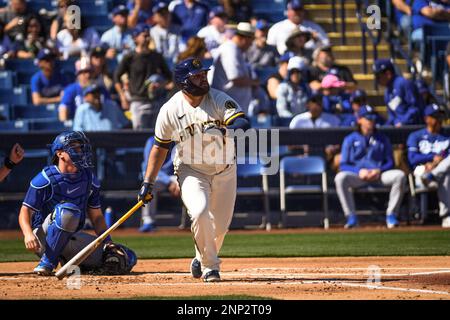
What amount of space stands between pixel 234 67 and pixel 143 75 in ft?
5.54

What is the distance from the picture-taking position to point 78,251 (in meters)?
9.12

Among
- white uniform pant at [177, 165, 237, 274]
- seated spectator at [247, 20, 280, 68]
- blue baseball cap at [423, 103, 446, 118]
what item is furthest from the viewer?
seated spectator at [247, 20, 280, 68]

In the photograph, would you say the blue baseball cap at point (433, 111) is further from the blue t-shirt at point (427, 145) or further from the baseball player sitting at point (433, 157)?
the blue t-shirt at point (427, 145)

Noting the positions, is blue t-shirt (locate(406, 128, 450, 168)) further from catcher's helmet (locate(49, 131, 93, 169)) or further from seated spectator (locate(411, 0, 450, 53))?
catcher's helmet (locate(49, 131, 93, 169))

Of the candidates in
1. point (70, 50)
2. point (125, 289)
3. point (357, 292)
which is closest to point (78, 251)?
point (125, 289)

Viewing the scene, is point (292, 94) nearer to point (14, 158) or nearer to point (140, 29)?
point (140, 29)

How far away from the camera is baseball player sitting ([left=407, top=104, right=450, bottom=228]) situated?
1465 centimetres

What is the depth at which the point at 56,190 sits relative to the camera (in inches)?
354

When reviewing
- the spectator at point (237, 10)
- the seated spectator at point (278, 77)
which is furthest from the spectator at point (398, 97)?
the spectator at point (237, 10)

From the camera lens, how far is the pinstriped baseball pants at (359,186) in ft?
48.0

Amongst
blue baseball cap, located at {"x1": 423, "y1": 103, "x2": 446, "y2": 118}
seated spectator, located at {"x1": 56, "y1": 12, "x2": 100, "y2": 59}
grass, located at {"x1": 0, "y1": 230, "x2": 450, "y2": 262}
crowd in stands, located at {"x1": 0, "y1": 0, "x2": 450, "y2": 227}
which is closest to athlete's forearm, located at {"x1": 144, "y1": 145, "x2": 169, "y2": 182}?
grass, located at {"x1": 0, "y1": 230, "x2": 450, "y2": 262}

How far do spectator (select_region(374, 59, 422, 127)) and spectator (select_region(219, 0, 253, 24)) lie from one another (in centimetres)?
279

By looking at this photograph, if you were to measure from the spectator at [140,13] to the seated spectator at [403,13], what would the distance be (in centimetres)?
406
